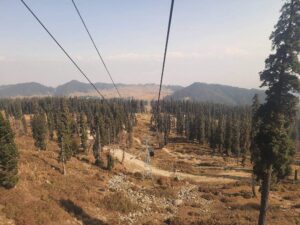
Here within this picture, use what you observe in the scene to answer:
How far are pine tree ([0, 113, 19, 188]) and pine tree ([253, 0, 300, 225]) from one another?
2625 centimetres

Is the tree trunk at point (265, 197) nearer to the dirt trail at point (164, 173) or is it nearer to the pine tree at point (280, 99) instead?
the pine tree at point (280, 99)

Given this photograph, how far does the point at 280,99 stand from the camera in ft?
64.5

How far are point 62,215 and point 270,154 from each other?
70.4 ft

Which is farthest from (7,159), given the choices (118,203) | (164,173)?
(164,173)

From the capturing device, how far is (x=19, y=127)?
124 meters

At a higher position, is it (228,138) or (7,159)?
(7,159)

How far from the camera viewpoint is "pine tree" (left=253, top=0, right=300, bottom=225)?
61.9ft

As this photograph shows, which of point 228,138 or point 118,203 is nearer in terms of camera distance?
point 118,203

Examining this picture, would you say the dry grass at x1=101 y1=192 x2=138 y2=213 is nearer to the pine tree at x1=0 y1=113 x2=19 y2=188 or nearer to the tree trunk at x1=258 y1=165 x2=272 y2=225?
the pine tree at x1=0 y1=113 x2=19 y2=188

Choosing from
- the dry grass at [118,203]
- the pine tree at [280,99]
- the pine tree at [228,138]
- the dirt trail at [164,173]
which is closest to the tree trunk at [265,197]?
the pine tree at [280,99]

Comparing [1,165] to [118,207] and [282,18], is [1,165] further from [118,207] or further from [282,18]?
[282,18]

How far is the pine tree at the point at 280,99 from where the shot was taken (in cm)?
1888

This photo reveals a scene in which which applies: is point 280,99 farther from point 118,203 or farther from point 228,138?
point 228,138

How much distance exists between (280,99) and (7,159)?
28.9 m
